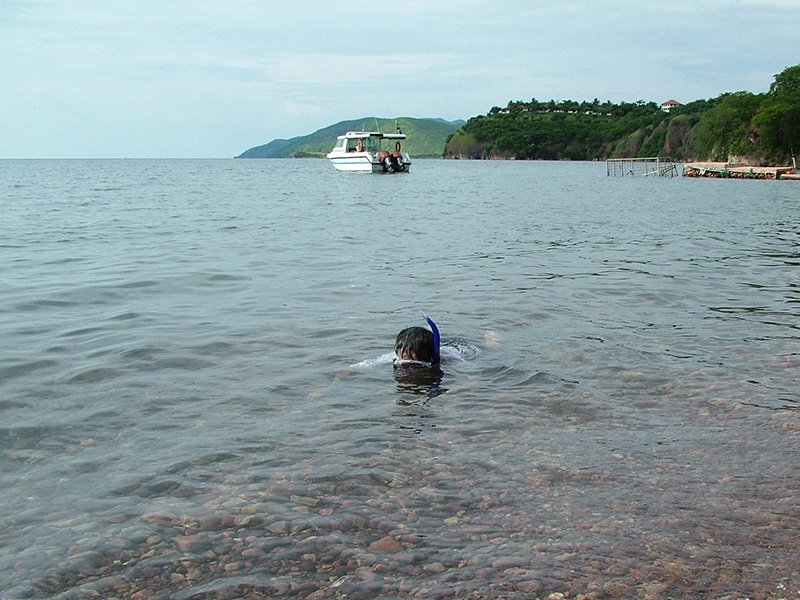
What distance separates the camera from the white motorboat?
65.9m

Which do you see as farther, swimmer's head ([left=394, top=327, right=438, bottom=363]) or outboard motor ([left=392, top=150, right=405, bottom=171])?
outboard motor ([left=392, top=150, right=405, bottom=171])

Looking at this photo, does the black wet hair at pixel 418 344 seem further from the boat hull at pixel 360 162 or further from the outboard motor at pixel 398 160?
the outboard motor at pixel 398 160

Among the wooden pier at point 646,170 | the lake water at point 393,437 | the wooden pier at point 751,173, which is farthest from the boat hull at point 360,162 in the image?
the lake water at point 393,437

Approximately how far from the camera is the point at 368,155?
6500cm

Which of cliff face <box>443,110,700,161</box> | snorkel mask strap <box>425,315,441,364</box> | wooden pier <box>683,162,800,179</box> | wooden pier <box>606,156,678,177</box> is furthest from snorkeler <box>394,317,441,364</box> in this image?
cliff face <box>443,110,700,161</box>

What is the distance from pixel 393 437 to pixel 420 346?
1869mm

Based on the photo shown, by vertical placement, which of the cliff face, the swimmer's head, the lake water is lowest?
the lake water

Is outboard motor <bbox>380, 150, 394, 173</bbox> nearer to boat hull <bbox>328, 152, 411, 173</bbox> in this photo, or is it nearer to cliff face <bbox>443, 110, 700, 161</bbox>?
boat hull <bbox>328, 152, 411, 173</bbox>

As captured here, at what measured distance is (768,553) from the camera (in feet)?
11.7

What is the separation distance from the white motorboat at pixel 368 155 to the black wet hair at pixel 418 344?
59.7 metres

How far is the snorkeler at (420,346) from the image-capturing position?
6.92 metres

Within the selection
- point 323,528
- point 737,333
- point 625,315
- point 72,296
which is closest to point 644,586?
point 323,528

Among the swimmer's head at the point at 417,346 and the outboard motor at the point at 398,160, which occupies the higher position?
the outboard motor at the point at 398,160

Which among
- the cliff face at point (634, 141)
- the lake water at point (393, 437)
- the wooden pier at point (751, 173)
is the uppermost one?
the cliff face at point (634, 141)
